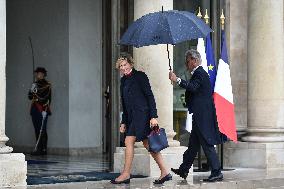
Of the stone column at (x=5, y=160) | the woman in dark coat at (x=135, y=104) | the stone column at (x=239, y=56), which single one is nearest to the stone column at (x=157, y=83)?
the woman in dark coat at (x=135, y=104)

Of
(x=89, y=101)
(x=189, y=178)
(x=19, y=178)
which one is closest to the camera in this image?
(x=19, y=178)

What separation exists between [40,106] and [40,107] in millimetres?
22

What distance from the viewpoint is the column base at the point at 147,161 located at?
1308cm

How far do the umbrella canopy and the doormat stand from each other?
2.35 m

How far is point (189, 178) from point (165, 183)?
970mm

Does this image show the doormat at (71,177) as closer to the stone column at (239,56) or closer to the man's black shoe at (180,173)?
the man's black shoe at (180,173)

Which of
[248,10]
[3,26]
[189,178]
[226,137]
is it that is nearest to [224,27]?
[248,10]

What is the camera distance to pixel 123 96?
11836 mm

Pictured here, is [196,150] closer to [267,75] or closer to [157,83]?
[157,83]

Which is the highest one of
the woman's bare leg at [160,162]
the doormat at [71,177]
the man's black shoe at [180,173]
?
the woman's bare leg at [160,162]

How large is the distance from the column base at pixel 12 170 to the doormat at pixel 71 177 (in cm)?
57

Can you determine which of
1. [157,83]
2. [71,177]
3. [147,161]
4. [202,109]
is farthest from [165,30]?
[71,177]

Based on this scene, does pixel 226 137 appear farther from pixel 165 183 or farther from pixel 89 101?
pixel 89 101

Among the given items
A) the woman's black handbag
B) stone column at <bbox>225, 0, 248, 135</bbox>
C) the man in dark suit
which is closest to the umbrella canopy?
A: the man in dark suit
